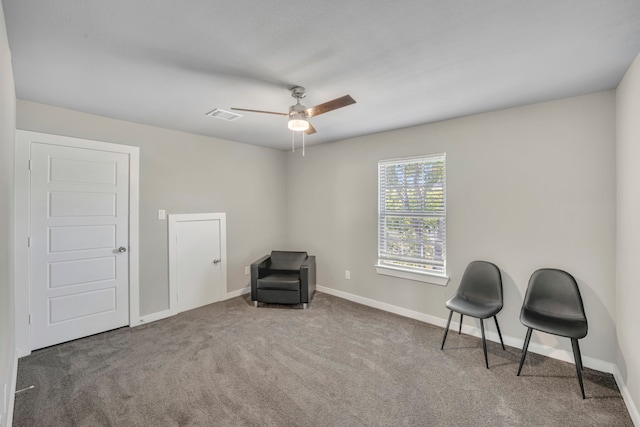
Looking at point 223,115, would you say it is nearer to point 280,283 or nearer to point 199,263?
point 199,263

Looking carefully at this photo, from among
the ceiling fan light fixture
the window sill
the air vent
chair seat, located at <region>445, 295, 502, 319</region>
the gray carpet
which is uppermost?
the air vent

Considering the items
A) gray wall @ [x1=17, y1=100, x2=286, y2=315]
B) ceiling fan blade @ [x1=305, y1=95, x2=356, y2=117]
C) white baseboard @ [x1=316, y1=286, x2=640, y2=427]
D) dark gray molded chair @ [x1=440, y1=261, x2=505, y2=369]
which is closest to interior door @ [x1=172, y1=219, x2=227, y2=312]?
gray wall @ [x1=17, y1=100, x2=286, y2=315]

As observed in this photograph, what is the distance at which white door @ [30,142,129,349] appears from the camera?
2.76 meters

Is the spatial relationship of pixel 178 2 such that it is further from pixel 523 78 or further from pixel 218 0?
pixel 523 78

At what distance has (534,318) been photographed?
7.77 ft

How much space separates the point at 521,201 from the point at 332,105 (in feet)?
6.96

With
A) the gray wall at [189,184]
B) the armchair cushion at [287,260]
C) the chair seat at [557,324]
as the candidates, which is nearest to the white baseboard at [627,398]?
the chair seat at [557,324]

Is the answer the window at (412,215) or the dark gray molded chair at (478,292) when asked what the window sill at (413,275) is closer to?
the window at (412,215)

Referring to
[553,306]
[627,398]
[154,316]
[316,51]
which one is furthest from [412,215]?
[154,316]

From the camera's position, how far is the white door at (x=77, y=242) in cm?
276

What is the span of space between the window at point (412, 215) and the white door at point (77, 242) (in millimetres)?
3243

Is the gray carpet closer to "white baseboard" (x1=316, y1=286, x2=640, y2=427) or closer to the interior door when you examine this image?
"white baseboard" (x1=316, y1=286, x2=640, y2=427)

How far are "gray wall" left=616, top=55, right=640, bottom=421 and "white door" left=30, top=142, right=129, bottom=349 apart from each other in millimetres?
4635

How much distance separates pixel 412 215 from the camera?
357 centimetres
